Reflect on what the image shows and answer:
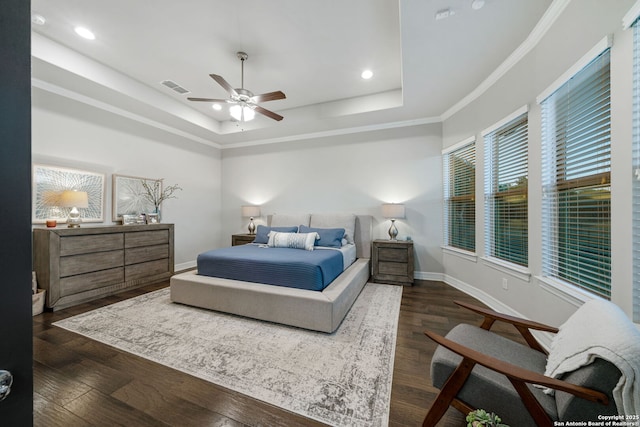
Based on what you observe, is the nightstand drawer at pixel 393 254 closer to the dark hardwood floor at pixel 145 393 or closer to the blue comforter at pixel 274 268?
the blue comforter at pixel 274 268

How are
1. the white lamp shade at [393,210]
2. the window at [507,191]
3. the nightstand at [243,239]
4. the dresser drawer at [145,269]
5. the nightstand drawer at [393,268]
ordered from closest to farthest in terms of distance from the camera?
the window at [507,191] → the dresser drawer at [145,269] → the nightstand drawer at [393,268] → the white lamp shade at [393,210] → the nightstand at [243,239]

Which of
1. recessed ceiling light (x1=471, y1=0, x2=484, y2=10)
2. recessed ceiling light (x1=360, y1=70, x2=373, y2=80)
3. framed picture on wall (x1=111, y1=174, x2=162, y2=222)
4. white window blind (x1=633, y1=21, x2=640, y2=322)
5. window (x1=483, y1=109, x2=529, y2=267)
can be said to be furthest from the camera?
framed picture on wall (x1=111, y1=174, x2=162, y2=222)

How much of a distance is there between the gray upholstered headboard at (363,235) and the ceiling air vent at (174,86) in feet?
12.1

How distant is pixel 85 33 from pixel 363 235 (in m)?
4.58

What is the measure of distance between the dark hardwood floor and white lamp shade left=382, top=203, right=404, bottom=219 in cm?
220

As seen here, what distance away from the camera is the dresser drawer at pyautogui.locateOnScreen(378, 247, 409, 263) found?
13.2 ft

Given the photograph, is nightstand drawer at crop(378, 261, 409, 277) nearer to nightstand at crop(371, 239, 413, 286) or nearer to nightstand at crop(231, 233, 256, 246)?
nightstand at crop(371, 239, 413, 286)

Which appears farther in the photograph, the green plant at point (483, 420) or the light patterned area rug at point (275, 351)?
the light patterned area rug at point (275, 351)

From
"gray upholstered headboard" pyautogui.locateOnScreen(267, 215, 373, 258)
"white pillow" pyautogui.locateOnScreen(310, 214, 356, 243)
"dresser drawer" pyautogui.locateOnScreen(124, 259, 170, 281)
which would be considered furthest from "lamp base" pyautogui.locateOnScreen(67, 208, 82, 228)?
"gray upholstered headboard" pyautogui.locateOnScreen(267, 215, 373, 258)

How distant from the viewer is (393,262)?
4094 millimetres

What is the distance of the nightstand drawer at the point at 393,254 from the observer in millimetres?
4035

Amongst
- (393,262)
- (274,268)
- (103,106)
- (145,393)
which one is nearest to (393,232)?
(393,262)

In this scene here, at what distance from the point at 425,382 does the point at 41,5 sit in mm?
4708

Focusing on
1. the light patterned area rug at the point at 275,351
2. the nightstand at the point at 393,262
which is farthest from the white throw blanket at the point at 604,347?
the nightstand at the point at 393,262
